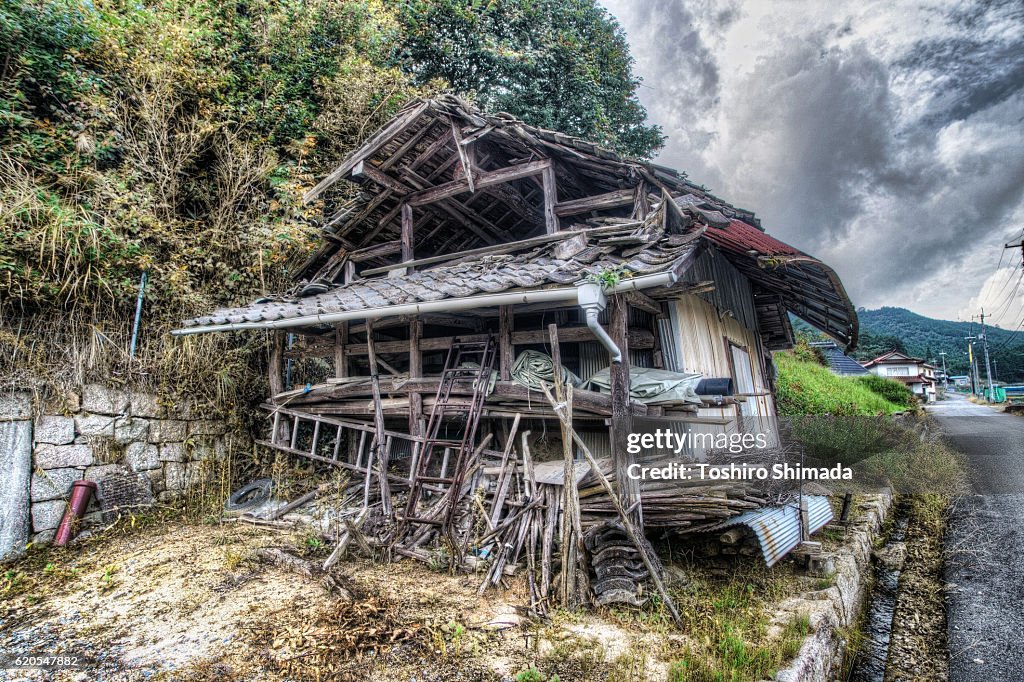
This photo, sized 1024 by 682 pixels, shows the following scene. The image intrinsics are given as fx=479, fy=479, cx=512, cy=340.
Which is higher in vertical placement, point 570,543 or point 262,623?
point 570,543

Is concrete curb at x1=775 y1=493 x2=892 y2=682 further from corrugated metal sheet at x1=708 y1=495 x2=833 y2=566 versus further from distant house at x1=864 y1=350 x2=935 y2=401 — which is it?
distant house at x1=864 y1=350 x2=935 y2=401

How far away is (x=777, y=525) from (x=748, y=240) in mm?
3302

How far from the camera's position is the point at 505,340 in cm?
623

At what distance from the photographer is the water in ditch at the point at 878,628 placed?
4227 mm

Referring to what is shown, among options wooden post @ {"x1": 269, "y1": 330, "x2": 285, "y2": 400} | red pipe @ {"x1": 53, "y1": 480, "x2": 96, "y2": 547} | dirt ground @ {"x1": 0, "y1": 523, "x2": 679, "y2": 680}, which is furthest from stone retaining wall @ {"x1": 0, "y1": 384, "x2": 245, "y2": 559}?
wooden post @ {"x1": 269, "y1": 330, "x2": 285, "y2": 400}

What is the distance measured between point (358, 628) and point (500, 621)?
1140 millimetres

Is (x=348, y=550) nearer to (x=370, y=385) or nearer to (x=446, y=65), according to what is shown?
(x=370, y=385)

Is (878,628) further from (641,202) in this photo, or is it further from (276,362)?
(276,362)

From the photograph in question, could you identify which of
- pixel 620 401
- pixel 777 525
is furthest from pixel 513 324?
pixel 777 525

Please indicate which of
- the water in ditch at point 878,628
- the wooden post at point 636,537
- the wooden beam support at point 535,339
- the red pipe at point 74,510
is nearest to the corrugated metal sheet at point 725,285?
the wooden beam support at point 535,339

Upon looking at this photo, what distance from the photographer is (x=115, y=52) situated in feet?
26.2

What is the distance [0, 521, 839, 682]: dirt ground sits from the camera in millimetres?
3418

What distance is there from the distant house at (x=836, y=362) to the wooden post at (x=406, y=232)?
83.9ft

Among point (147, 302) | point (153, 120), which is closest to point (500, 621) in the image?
point (147, 302)
